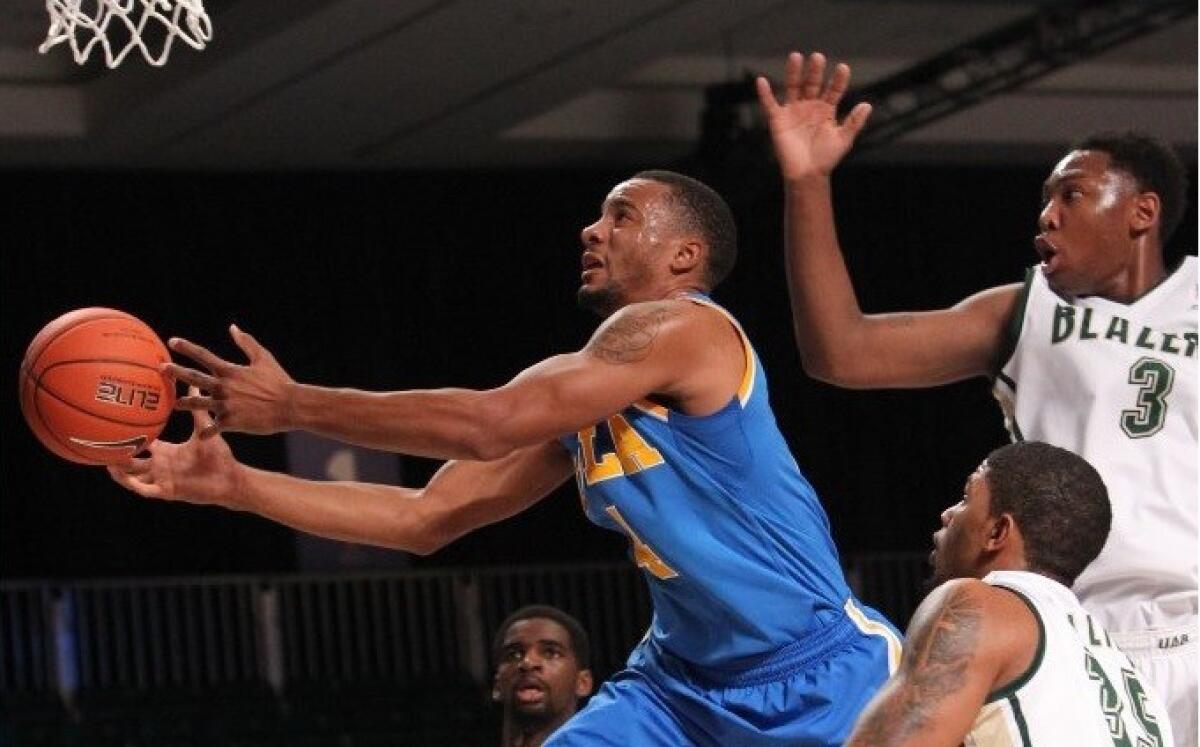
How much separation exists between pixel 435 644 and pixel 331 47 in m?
4.02

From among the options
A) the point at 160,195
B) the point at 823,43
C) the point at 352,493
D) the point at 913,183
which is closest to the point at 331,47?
the point at 160,195

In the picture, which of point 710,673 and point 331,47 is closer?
point 710,673

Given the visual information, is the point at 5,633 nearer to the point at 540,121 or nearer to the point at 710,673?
the point at 540,121

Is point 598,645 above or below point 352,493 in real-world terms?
below

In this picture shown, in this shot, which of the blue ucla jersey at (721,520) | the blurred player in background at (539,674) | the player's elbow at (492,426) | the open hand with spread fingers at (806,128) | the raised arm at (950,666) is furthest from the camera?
the blurred player in background at (539,674)

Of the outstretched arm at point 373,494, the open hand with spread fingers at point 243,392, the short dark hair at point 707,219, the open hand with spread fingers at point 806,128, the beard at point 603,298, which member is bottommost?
the outstretched arm at point 373,494

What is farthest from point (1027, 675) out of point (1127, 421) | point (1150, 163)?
point (1150, 163)

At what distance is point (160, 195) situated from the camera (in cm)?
1438

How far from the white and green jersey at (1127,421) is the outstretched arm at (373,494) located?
108 centimetres

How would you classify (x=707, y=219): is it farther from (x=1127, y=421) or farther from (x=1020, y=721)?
(x=1020, y=721)

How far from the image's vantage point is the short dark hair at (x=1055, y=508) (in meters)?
3.78

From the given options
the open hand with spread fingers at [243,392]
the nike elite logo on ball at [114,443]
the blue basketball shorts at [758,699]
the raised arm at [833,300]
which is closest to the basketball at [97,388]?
the nike elite logo on ball at [114,443]

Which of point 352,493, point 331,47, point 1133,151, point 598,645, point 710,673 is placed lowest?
point 598,645

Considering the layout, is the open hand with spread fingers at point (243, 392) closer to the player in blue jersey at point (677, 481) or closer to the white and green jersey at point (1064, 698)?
the player in blue jersey at point (677, 481)
